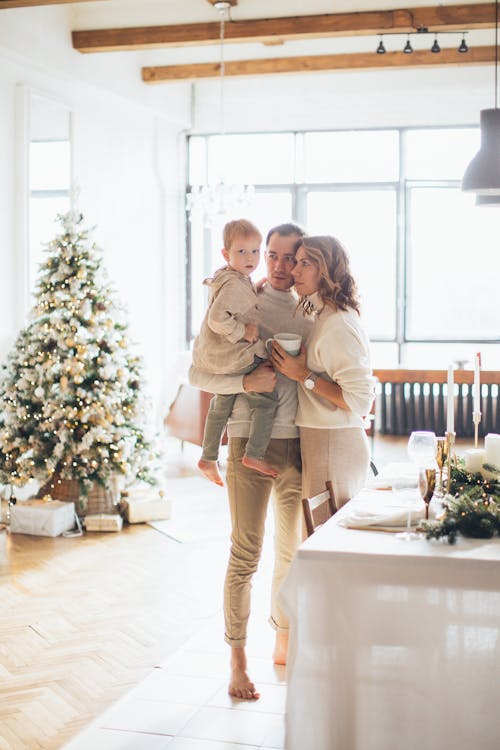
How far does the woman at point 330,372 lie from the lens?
3.20 meters

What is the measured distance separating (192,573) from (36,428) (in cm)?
166

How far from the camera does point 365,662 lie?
2.45 meters

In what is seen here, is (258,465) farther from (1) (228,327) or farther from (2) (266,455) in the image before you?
(1) (228,327)

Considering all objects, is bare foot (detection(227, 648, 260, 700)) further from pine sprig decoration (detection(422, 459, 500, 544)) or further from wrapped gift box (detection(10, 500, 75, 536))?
wrapped gift box (detection(10, 500, 75, 536))

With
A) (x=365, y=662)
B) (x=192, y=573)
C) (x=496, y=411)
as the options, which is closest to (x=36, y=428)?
(x=192, y=573)

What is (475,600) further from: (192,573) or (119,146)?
(119,146)

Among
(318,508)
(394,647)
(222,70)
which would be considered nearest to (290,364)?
(318,508)

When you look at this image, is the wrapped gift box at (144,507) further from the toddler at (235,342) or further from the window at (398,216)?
the window at (398,216)

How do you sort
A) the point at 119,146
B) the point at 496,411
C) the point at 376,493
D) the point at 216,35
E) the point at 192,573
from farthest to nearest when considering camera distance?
the point at 496,411, the point at 119,146, the point at 216,35, the point at 192,573, the point at 376,493

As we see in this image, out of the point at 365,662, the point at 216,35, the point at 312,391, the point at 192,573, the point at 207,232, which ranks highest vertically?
the point at 216,35

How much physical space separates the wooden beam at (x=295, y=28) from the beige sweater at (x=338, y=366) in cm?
492

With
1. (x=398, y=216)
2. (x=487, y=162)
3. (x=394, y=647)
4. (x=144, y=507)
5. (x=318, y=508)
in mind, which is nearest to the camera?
(x=394, y=647)

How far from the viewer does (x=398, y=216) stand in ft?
36.5

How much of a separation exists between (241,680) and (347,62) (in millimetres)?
6873
